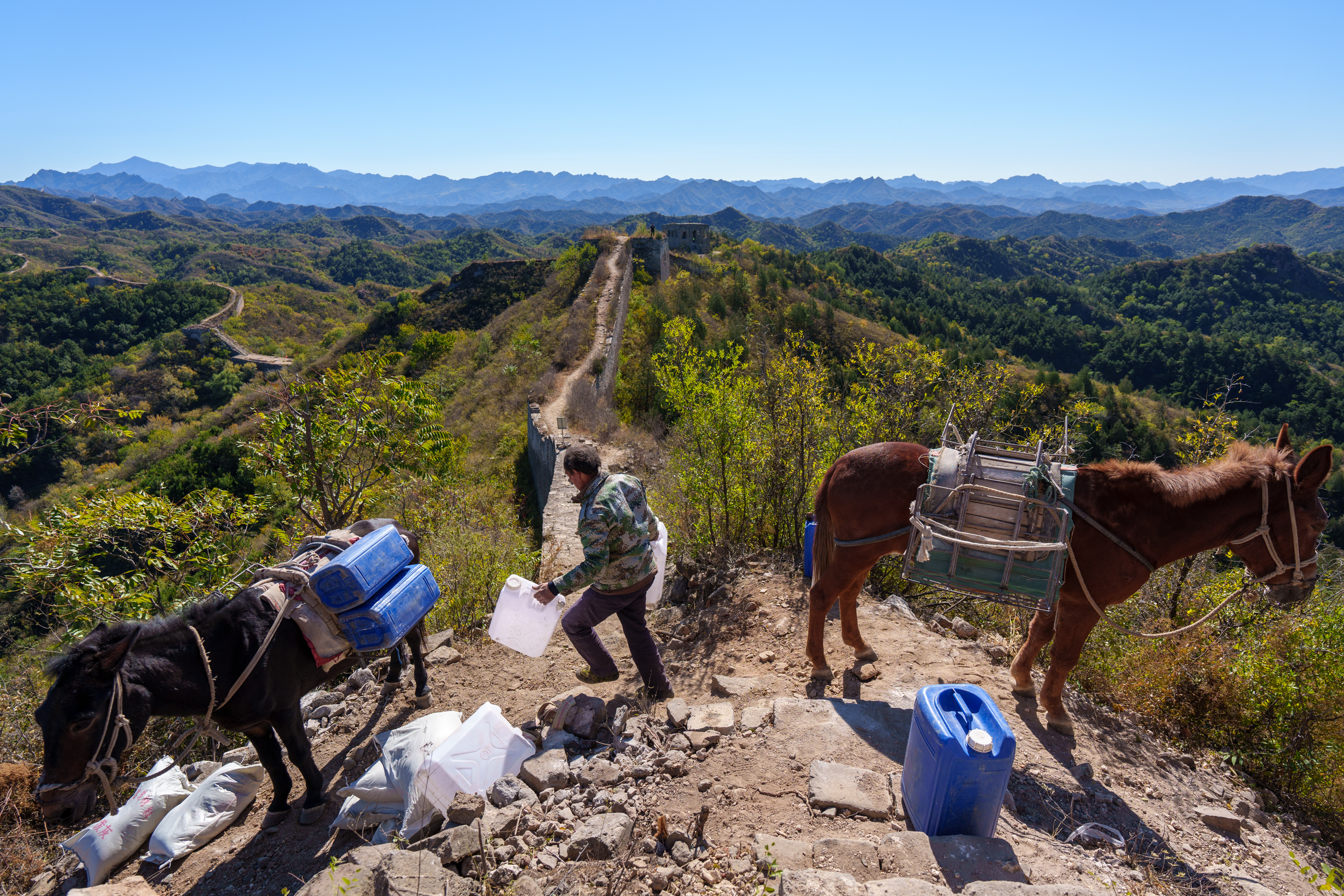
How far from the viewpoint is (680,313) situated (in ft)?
89.8

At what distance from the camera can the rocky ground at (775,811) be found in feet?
8.77

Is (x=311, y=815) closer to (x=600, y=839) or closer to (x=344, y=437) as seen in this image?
(x=600, y=839)

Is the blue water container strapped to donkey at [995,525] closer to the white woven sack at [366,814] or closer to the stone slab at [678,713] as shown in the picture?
the stone slab at [678,713]

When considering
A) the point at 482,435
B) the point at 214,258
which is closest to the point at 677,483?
the point at 482,435

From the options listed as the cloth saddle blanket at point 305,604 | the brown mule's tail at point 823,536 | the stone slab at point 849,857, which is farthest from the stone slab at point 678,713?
the cloth saddle blanket at point 305,604

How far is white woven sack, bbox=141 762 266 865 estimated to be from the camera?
11.3ft

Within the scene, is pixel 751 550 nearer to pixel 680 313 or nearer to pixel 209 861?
pixel 209 861

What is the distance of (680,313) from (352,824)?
2560cm

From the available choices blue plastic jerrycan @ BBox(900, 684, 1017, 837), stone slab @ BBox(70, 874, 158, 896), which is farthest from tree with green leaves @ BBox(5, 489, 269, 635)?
blue plastic jerrycan @ BBox(900, 684, 1017, 837)

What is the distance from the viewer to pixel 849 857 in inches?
104

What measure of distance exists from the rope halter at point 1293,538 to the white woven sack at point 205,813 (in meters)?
6.87

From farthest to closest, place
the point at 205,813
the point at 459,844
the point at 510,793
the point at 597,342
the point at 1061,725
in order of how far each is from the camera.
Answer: the point at 597,342
the point at 1061,725
the point at 205,813
the point at 510,793
the point at 459,844

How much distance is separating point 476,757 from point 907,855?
94.8 inches

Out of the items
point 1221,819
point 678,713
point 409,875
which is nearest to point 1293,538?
point 1221,819
